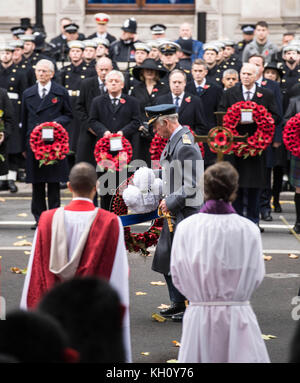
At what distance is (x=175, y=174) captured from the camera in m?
8.39

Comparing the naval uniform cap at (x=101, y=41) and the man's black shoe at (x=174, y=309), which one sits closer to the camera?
the man's black shoe at (x=174, y=309)

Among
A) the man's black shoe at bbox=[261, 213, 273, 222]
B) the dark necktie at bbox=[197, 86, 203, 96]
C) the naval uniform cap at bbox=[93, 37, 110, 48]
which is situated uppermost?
the naval uniform cap at bbox=[93, 37, 110, 48]

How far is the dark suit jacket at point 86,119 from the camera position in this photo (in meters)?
13.8

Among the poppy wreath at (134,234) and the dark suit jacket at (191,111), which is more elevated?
the dark suit jacket at (191,111)

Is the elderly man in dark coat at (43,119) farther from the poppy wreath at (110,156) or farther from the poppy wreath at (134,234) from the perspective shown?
the poppy wreath at (134,234)

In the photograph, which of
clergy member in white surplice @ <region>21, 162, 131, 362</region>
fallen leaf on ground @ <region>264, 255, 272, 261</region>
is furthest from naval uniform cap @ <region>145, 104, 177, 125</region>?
fallen leaf on ground @ <region>264, 255, 272, 261</region>

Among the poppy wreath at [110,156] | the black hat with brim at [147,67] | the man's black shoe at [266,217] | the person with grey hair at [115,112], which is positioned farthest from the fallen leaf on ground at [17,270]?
the black hat with brim at [147,67]

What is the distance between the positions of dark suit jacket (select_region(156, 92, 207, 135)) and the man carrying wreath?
0.31 meters

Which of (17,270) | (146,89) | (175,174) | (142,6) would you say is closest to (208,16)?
(142,6)

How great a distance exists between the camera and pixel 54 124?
1297 centimetres

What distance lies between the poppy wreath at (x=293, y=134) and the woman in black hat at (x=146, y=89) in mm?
2072

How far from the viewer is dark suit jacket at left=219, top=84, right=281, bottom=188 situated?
12719mm

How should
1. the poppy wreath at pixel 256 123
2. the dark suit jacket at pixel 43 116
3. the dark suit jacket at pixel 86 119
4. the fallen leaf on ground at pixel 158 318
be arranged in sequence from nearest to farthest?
the fallen leaf on ground at pixel 158 318 → the poppy wreath at pixel 256 123 → the dark suit jacket at pixel 43 116 → the dark suit jacket at pixel 86 119

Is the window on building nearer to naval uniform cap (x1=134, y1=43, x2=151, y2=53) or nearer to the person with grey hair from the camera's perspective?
naval uniform cap (x1=134, y1=43, x2=151, y2=53)
